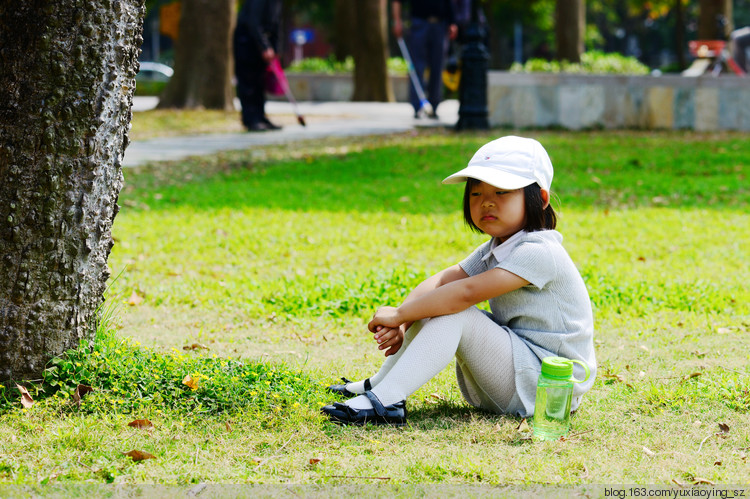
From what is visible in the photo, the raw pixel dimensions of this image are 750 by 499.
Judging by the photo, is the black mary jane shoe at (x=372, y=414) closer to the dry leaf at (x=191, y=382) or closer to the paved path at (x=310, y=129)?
the dry leaf at (x=191, y=382)

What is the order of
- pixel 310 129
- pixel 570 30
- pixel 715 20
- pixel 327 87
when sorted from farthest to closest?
pixel 327 87 → pixel 570 30 → pixel 715 20 → pixel 310 129

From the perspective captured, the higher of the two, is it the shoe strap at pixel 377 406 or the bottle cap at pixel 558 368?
the bottle cap at pixel 558 368

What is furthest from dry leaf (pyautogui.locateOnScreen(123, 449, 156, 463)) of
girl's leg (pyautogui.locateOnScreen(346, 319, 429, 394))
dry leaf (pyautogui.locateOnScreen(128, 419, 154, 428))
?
girl's leg (pyautogui.locateOnScreen(346, 319, 429, 394))

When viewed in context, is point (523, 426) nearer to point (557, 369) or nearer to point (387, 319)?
point (557, 369)

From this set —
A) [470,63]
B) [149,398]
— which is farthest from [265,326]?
[470,63]

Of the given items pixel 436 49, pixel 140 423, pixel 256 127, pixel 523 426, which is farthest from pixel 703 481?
pixel 436 49

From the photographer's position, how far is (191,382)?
351 cm

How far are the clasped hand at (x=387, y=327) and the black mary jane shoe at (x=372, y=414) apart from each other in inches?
8.2

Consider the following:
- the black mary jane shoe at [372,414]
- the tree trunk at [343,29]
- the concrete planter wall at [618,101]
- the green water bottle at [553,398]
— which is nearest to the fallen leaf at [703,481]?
the green water bottle at [553,398]

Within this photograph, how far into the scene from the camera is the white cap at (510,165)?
3.25 metres

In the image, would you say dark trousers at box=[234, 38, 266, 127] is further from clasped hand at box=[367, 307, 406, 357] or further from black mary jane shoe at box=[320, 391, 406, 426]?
black mary jane shoe at box=[320, 391, 406, 426]

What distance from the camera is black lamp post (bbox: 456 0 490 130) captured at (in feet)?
44.2

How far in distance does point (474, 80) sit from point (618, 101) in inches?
105

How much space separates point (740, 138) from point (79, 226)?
11518 mm
